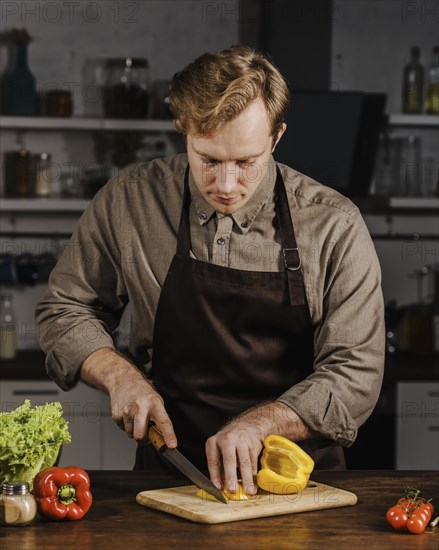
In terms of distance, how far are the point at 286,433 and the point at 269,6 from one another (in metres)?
2.89

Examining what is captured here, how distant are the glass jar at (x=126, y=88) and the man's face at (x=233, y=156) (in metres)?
2.35

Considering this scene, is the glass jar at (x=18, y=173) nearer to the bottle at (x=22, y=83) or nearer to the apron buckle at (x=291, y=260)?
the bottle at (x=22, y=83)

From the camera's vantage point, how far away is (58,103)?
4.32 metres

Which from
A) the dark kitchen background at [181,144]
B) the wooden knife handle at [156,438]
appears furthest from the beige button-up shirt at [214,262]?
the dark kitchen background at [181,144]

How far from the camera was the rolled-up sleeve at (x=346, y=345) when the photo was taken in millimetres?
1964

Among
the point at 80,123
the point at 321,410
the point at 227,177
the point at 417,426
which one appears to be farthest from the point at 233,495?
the point at 80,123

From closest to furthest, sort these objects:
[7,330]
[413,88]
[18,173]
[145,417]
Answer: [145,417] → [7,330] → [18,173] → [413,88]

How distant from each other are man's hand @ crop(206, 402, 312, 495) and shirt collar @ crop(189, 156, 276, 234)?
485 millimetres

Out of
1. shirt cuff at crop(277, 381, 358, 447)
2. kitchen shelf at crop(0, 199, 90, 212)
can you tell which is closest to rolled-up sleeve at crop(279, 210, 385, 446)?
shirt cuff at crop(277, 381, 358, 447)

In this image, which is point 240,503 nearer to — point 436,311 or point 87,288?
point 87,288

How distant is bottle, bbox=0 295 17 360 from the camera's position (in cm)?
415

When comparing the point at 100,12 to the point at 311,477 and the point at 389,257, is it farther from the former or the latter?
the point at 311,477

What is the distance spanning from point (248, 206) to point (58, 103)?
2.33 meters

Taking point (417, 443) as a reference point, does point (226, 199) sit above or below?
above
